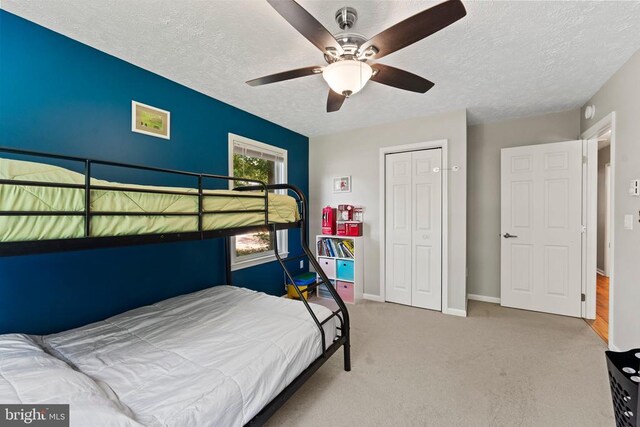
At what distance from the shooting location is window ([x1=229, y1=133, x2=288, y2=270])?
3.08 m

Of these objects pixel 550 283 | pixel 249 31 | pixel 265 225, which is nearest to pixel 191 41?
pixel 249 31

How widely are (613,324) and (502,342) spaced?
88 cm

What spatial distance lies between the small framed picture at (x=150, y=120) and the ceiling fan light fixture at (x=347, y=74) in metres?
1.61

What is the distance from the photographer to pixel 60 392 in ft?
Answer: 2.95

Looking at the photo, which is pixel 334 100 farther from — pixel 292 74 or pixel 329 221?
pixel 329 221

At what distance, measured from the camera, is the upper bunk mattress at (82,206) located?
89cm

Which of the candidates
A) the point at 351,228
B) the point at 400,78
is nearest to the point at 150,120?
the point at 400,78

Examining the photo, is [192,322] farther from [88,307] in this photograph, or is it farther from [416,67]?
[416,67]

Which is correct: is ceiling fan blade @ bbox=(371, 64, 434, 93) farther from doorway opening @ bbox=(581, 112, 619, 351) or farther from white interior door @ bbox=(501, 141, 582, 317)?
white interior door @ bbox=(501, 141, 582, 317)

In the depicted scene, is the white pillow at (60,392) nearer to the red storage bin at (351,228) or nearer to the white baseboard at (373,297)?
the red storage bin at (351,228)

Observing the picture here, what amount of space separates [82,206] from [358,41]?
63.7 inches

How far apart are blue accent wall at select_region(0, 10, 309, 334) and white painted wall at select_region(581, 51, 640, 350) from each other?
327 centimetres

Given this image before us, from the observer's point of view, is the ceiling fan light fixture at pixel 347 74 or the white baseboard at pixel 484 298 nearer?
the ceiling fan light fixture at pixel 347 74

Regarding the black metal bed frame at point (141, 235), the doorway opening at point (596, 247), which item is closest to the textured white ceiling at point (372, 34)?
the doorway opening at point (596, 247)
